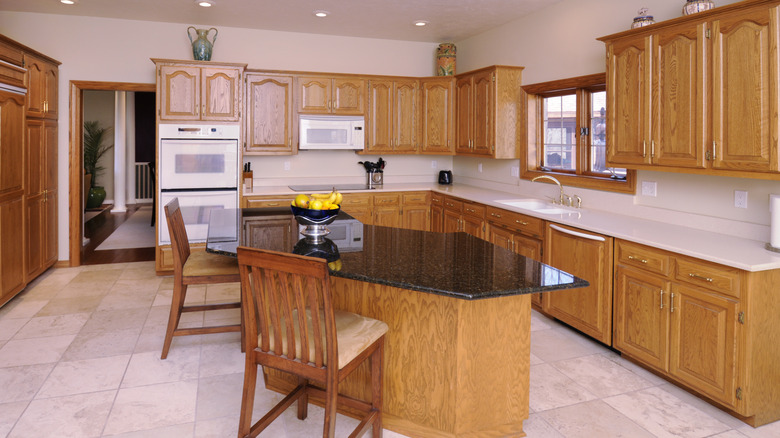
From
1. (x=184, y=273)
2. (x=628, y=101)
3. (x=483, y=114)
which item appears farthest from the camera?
Answer: (x=483, y=114)

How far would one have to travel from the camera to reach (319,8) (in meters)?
4.83

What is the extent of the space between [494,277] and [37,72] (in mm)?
4616

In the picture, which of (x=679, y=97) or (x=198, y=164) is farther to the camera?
(x=198, y=164)

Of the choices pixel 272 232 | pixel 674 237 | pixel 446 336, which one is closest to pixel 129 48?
pixel 272 232

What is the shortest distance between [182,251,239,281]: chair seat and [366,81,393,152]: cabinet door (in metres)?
2.86

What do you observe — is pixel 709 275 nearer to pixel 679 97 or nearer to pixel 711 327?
pixel 711 327

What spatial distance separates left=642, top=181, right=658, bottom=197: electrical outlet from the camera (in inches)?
143

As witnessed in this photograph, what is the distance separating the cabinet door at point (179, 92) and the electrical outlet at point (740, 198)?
445cm

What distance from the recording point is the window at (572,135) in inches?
165

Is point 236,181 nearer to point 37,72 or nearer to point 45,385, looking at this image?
point 37,72

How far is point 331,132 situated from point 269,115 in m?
0.67

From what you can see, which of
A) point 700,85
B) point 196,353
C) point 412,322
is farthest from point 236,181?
point 700,85

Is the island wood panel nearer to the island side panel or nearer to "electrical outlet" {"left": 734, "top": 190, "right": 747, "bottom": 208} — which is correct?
the island side panel

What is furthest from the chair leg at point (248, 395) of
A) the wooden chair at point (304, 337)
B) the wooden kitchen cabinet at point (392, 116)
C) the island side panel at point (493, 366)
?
the wooden kitchen cabinet at point (392, 116)
